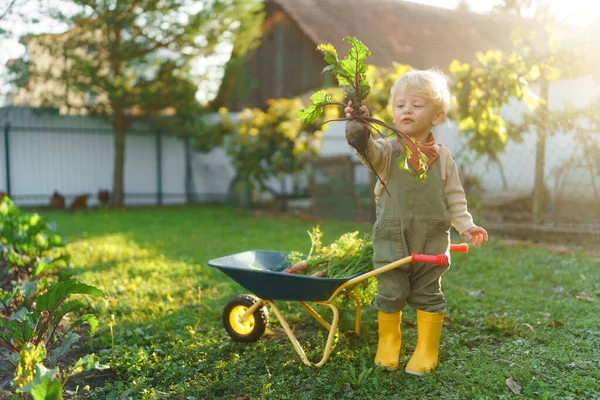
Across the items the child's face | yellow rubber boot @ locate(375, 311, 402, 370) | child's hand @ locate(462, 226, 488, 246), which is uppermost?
the child's face

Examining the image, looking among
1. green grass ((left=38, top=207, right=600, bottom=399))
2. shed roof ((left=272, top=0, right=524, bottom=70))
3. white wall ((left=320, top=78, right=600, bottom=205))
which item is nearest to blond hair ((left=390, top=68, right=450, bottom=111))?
green grass ((left=38, top=207, right=600, bottom=399))

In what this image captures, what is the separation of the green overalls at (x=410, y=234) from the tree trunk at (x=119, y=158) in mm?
10919

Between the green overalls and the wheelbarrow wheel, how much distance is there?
800 mm

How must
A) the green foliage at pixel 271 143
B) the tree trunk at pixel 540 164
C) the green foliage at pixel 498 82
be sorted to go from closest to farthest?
the green foliage at pixel 498 82, the tree trunk at pixel 540 164, the green foliage at pixel 271 143

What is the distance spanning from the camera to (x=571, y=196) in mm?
7754

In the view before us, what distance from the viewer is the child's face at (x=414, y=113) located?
2730mm

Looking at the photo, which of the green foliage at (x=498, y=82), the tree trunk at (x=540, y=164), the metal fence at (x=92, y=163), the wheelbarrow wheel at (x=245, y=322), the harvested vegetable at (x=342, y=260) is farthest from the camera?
the metal fence at (x=92, y=163)

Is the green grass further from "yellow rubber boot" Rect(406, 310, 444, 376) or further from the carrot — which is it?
the carrot

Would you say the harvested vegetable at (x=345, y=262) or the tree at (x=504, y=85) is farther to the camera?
the tree at (x=504, y=85)

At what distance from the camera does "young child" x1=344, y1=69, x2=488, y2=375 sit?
2.75 metres

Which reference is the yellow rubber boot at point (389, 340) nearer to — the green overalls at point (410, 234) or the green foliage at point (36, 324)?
the green overalls at point (410, 234)

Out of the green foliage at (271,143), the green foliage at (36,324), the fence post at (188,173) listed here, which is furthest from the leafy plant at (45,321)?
the fence post at (188,173)

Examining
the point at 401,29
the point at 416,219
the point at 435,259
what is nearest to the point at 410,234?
the point at 416,219

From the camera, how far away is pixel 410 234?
2.78 m
